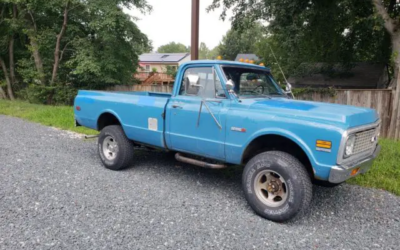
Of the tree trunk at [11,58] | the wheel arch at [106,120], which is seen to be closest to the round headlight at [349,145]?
the wheel arch at [106,120]

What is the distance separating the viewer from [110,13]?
43.9 feet

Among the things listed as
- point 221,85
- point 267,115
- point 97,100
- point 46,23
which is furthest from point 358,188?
point 46,23

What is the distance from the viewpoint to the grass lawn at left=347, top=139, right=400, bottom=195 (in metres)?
4.76

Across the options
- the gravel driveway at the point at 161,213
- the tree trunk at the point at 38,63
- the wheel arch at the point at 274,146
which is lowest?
the gravel driveway at the point at 161,213

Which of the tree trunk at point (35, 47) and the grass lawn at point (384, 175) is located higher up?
the tree trunk at point (35, 47)

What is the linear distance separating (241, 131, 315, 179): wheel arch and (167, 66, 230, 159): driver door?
366 mm

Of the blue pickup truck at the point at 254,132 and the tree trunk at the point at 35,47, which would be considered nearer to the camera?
the blue pickup truck at the point at 254,132

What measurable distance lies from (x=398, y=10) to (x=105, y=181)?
12652mm

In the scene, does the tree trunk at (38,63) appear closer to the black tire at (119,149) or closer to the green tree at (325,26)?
the green tree at (325,26)

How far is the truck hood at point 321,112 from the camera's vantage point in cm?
332

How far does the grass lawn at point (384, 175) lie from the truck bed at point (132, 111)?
3273mm

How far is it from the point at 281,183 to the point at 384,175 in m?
2.51

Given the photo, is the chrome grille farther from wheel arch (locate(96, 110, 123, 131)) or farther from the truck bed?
wheel arch (locate(96, 110, 123, 131))

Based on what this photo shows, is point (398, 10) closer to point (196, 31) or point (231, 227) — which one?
point (196, 31)
